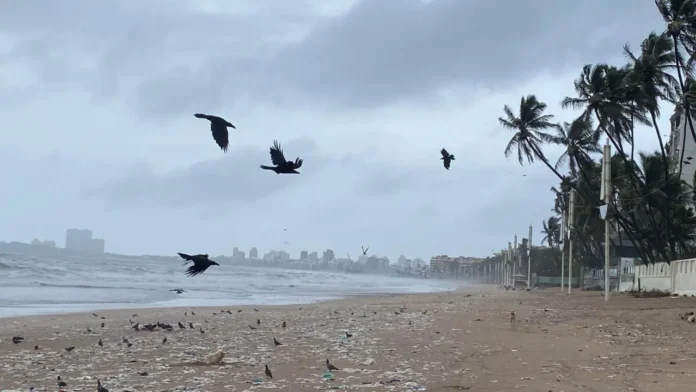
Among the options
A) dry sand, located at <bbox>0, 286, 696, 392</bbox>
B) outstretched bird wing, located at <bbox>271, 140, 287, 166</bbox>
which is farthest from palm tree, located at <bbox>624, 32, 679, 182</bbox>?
outstretched bird wing, located at <bbox>271, 140, 287, 166</bbox>

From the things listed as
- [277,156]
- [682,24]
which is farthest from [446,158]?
[682,24]

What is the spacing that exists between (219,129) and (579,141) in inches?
1570

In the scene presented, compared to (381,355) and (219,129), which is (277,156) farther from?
(381,355)

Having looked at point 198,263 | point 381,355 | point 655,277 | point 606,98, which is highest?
point 606,98

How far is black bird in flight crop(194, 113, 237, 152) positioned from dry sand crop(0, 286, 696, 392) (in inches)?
117

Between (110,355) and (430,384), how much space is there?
567 centimetres

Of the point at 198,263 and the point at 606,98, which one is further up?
the point at 606,98

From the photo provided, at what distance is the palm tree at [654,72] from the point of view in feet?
111

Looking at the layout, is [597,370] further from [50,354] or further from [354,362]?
[50,354]

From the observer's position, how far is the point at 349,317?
18.1m

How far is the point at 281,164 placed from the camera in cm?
643

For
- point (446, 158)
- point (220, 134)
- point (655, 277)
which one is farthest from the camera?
point (655, 277)

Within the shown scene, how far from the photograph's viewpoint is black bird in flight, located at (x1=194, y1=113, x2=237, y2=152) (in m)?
6.30

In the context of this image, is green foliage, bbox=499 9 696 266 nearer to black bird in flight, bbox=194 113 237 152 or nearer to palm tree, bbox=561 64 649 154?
palm tree, bbox=561 64 649 154
